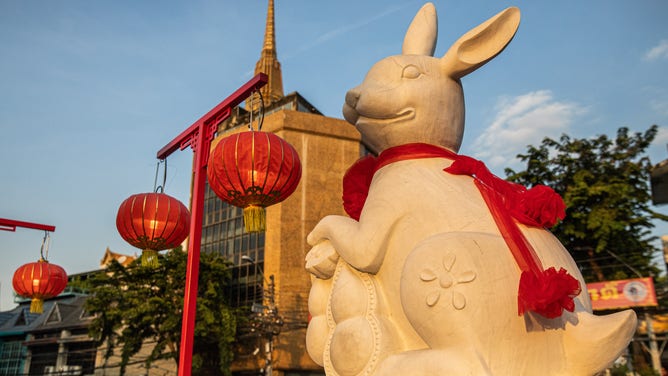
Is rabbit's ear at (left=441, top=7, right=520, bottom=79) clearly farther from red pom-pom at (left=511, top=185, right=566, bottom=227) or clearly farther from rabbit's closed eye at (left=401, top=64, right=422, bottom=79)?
red pom-pom at (left=511, top=185, right=566, bottom=227)

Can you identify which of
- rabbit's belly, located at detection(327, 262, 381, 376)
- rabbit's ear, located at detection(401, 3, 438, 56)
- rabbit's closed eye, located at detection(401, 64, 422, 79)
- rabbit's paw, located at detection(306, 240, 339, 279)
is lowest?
rabbit's belly, located at detection(327, 262, 381, 376)

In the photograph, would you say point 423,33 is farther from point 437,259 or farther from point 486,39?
point 437,259

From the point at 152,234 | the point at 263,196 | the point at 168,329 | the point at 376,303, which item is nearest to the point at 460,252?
the point at 376,303

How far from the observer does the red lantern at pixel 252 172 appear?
4785 mm

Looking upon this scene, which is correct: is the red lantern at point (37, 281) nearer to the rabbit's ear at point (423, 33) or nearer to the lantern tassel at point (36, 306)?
the lantern tassel at point (36, 306)

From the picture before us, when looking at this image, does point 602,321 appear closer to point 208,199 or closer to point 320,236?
point 320,236

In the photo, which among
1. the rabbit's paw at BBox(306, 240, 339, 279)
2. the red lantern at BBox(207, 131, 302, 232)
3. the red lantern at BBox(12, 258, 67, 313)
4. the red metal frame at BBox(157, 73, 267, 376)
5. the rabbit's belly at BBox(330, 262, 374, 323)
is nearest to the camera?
the rabbit's belly at BBox(330, 262, 374, 323)

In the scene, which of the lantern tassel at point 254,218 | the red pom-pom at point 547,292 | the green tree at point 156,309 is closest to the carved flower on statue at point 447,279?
the red pom-pom at point 547,292

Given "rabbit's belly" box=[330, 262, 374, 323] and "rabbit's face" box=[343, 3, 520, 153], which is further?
"rabbit's face" box=[343, 3, 520, 153]

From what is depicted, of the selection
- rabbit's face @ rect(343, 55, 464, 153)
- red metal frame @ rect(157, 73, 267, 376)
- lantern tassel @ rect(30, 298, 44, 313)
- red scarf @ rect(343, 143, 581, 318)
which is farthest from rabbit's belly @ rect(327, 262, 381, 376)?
lantern tassel @ rect(30, 298, 44, 313)

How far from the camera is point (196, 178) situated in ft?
18.9

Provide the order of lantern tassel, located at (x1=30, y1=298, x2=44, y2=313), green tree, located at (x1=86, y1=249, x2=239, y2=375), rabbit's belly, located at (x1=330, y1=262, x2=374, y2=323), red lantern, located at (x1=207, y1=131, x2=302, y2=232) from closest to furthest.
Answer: rabbit's belly, located at (x1=330, y1=262, x2=374, y2=323) → red lantern, located at (x1=207, y1=131, x2=302, y2=232) → lantern tassel, located at (x1=30, y1=298, x2=44, y2=313) → green tree, located at (x1=86, y1=249, x2=239, y2=375)

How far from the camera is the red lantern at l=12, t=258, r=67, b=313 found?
895 centimetres

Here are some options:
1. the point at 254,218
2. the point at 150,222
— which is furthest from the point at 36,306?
the point at 254,218
